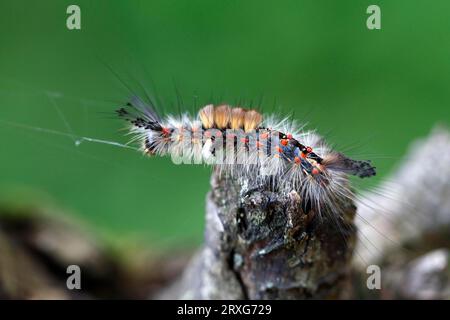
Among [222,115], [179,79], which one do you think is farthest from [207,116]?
[179,79]

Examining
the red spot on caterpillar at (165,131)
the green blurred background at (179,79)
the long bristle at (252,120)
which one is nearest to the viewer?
the long bristle at (252,120)

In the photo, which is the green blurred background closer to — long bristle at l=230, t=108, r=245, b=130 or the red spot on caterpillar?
the red spot on caterpillar

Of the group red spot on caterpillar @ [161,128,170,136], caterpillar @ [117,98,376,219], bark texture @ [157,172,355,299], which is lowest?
bark texture @ [157,172,355,299]

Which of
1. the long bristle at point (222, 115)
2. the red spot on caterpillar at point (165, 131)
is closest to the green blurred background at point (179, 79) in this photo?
the red spot on caterpillar at point (165, 131)

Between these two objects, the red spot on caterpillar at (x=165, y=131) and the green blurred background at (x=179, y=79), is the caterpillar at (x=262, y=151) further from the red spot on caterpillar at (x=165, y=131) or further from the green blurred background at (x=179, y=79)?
the green blurred background at (x=179, y=79)

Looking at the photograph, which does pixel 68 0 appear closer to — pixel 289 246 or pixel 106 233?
pixel 106 233

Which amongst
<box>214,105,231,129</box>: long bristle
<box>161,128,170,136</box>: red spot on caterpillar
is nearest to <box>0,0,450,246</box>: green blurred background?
<box>161,128,170,136</box>: red spot on caterpillar
